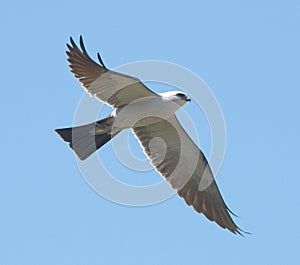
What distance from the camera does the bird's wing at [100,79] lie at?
14.8 metres

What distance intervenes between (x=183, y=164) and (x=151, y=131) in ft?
2.94

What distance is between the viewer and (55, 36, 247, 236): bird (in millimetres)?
14969

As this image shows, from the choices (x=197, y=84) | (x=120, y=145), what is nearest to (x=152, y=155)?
(x=120, y=145)

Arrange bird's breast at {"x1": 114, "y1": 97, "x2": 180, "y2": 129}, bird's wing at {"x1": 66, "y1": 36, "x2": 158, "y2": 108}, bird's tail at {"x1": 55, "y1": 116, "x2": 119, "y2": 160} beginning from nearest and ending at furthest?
bird's wing at {"x1": 66, "y1": 36, "x2": 158, "y2": 108}, bird's breast at {"x1": 114, "y1": 97, "x2": 180, "y2": 129}, bird's tail at {"x1": 55, "y1": 116, "x2": 119, "y2": 160}

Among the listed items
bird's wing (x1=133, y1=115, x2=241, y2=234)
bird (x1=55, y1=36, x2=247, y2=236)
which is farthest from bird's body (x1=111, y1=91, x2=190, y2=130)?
bird's wing (x1=133, y1=115, x2=241, y2=234)

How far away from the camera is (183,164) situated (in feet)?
53.9

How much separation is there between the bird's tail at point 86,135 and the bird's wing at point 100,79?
0.46 metres

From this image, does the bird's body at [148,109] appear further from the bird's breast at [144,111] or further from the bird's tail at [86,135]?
the bird's tail at [86,135]

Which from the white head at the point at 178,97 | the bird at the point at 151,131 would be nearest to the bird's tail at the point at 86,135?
the bird at the point at 151,131

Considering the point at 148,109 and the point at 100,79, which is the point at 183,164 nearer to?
the point at 148,109

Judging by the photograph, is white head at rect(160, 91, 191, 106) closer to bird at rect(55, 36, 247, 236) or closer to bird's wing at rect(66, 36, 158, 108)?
bird at rect(55, 36, 247, 236)

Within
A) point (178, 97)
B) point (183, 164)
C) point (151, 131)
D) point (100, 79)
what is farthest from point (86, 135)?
point (183, 164)

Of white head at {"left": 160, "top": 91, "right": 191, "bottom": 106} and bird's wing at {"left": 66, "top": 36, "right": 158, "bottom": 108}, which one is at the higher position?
bird's wing at {"left": 66, "top": 36, "right": 158, "bottom": 108}

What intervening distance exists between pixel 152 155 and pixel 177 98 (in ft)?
5.75
